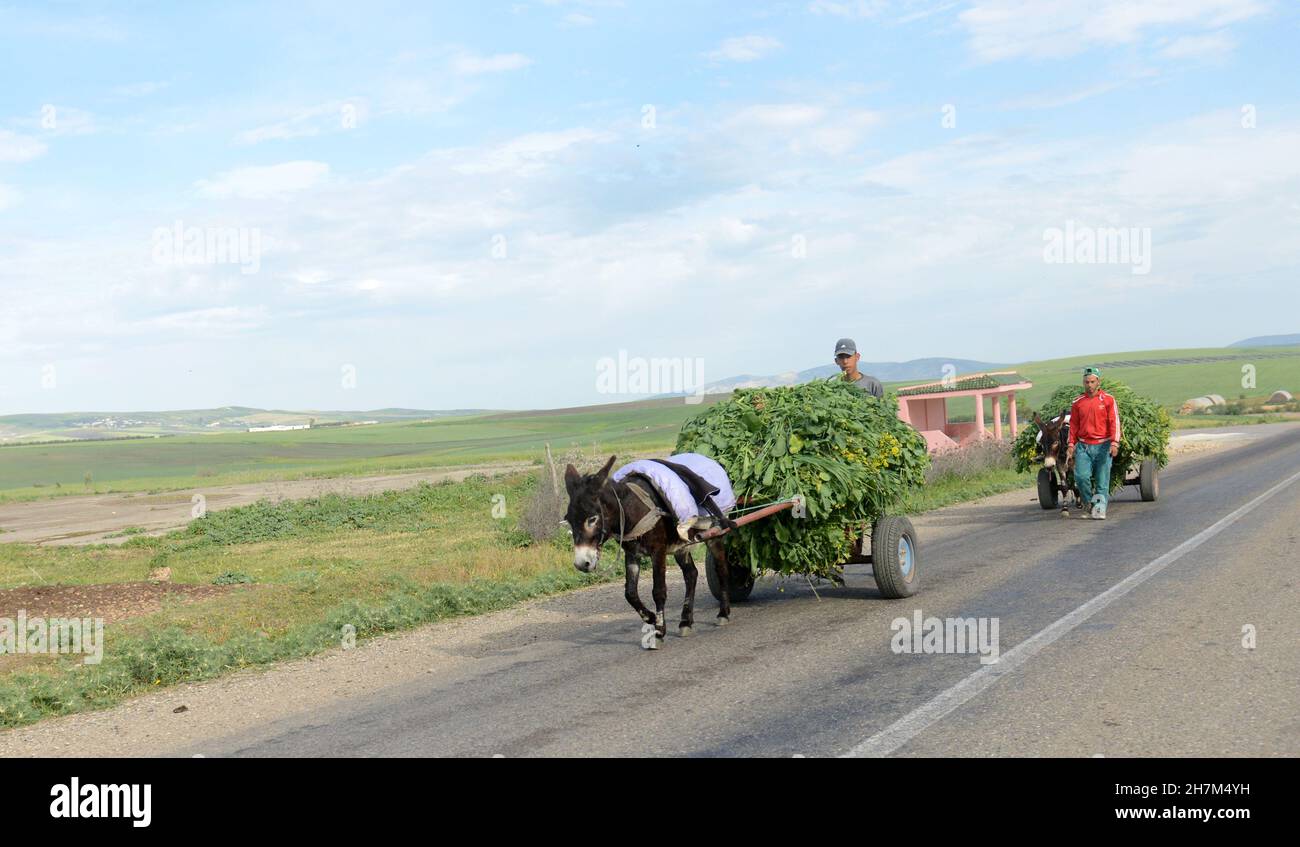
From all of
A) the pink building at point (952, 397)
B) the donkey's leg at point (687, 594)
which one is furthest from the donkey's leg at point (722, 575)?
the pink building at point (952, 397)

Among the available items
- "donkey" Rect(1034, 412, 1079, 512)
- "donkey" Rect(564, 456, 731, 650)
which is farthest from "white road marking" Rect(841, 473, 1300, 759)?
"donkey" Rect(1034, 412, 1079, 512)

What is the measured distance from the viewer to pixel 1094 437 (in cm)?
1642

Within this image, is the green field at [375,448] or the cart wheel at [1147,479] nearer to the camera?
the cart wheel at [1147,479]

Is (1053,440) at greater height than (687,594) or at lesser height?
greater

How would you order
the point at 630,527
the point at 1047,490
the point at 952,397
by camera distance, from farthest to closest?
1. the point at 952,397
2. the point at 1047,490
3. the point at 630,527

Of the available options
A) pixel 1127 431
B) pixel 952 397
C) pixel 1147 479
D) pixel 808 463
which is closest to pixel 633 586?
pixel 808 463

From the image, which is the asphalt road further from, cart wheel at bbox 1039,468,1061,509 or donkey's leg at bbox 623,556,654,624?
cart wheel at bbox 1039,468,1061,509

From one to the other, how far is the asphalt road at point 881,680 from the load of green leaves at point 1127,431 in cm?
625

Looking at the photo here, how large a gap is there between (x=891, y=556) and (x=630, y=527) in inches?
124

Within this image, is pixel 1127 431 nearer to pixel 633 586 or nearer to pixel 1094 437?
pixel 1094 437

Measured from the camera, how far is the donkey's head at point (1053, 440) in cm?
1817

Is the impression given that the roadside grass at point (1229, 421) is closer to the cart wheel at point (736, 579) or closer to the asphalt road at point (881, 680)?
the asphalt road at point (881, 680)
